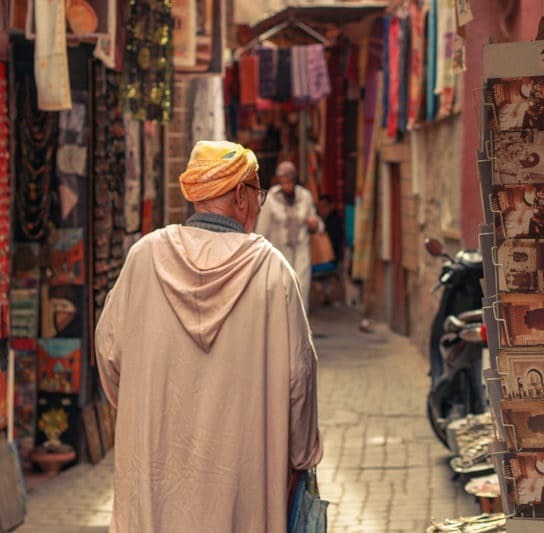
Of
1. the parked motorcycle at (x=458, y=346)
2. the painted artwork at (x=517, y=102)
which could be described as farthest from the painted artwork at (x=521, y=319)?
the parked motorcycle at (x=458, y=346)

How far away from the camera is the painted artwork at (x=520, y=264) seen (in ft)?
16.0

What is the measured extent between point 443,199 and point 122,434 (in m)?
10.1

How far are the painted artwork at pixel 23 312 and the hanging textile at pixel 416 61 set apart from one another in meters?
6.36

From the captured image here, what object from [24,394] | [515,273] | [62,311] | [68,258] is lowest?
[24,394]

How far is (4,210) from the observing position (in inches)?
312

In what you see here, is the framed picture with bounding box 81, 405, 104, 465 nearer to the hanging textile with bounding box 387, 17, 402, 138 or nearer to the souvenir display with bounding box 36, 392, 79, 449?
the souvenir display with bounding box 36, 392, 79, 449

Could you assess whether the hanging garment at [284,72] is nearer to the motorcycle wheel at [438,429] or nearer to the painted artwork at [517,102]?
the motorcycle wheel at [438,429]

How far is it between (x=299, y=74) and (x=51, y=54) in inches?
590

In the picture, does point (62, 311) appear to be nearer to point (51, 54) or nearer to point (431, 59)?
point (51, 54)

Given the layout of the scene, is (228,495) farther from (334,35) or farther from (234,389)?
(334,35)

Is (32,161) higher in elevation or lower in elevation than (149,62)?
lower

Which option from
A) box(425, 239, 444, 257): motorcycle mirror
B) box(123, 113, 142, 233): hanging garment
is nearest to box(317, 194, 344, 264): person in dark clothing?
box(123, 113, 142, 233): hanging garment

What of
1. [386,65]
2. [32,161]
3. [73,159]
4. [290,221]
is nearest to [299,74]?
[386,65]

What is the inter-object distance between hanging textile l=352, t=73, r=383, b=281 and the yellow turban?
15.0 meters
